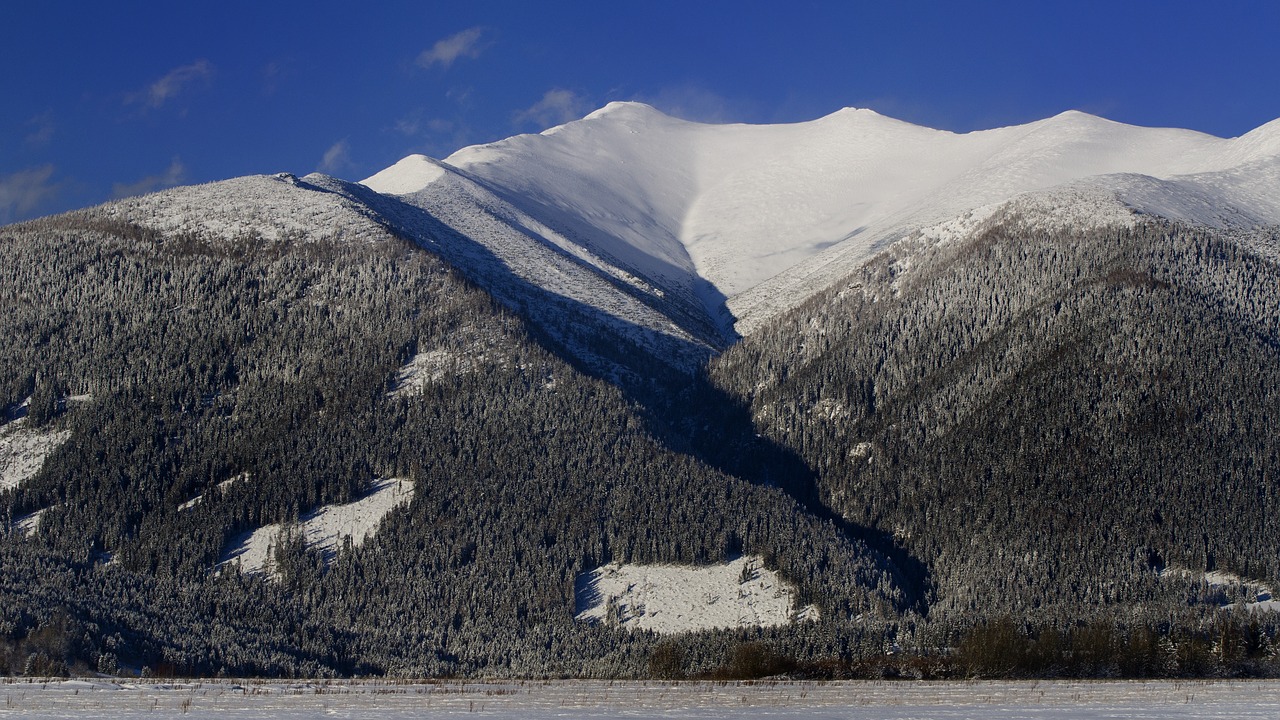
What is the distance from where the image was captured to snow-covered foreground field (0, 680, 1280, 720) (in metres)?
117

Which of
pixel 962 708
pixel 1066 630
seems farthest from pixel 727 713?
pixel 1066 630

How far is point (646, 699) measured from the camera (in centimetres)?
12388

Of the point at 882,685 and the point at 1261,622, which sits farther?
the point at 1261,622

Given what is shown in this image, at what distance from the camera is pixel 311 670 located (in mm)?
184125

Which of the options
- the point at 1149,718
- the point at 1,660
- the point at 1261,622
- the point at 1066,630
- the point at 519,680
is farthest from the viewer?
the point at 1261,622

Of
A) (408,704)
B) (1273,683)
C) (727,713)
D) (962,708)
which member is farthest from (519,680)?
(1273,683)

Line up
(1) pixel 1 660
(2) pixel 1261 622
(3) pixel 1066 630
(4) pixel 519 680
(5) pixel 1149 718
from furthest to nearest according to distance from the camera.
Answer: (2) pixel 1261 622, (3) pixel 1066 630, (1) pixel 1 660, (4) pixel 519 680, (5) pixel 1149 718

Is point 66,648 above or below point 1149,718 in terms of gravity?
above

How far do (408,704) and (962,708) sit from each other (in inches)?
1897

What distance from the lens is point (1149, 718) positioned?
11475cm

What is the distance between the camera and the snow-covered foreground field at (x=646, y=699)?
117250 millimetres

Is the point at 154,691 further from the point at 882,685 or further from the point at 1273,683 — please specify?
the point at 1273,683

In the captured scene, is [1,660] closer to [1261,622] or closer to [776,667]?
[776,667]

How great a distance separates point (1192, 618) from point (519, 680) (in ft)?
360
